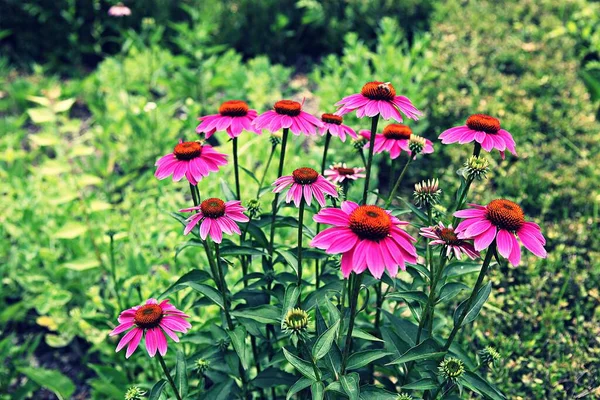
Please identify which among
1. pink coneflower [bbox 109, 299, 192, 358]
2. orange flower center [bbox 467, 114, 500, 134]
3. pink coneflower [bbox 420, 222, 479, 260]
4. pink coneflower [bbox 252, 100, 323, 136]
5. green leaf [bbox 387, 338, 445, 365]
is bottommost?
green leaf [bbox 387, 338, 445, 365]

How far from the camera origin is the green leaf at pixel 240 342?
1497 millimetres

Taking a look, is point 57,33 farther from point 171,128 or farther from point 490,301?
point 490,301

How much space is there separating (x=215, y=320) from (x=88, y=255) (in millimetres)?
1177

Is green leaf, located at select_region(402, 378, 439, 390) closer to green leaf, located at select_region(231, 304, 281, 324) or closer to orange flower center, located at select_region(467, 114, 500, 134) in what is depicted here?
green leaf, located at select_region(231, 304, 281, 324)

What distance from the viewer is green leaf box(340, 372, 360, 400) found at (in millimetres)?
1302

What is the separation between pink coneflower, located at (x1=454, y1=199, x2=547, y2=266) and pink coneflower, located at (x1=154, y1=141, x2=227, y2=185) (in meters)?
0.68

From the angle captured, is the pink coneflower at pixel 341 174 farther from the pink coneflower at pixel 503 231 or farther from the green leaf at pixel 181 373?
the green leaf at pixel 181 373

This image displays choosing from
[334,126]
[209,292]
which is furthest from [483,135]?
[209,292]

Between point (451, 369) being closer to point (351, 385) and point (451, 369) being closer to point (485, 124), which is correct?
point (351, 385)

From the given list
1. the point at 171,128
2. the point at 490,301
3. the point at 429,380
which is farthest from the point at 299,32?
the point at 429,380

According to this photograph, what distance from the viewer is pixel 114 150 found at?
379cm

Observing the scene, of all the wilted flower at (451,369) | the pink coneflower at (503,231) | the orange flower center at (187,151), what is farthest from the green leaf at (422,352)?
the orange flower center at (187,151)

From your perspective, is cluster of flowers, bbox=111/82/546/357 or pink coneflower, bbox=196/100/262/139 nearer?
cluster of flowers, bbox=111/82/546/357

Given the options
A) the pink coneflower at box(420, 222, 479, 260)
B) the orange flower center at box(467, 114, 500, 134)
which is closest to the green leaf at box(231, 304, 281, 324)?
→ the pink coneflower at box(420, 222, 479, 260)
